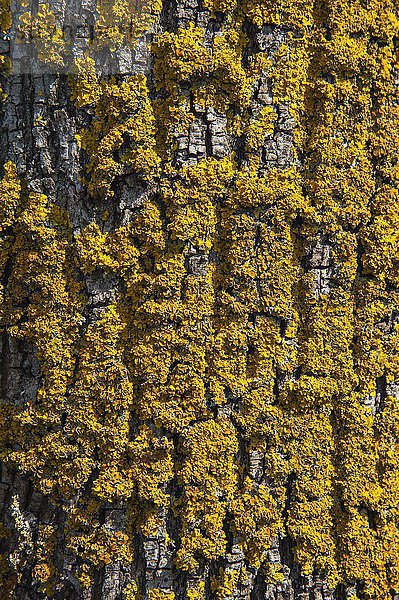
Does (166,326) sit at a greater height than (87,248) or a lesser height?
lesser

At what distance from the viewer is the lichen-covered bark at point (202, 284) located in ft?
5.85

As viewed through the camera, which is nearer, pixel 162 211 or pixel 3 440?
pixel 162 211

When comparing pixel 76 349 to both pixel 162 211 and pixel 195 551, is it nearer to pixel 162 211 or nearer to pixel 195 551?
pixel 162 211

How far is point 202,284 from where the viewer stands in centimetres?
181

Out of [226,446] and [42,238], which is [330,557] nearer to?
[226,446]

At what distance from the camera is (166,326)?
5.92 ft

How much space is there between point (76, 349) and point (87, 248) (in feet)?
0.89

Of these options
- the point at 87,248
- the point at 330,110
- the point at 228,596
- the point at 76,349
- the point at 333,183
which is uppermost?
the point at 330,110

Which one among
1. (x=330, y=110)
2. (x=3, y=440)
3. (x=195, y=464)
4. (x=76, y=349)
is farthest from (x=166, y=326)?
(x=330, y=110)

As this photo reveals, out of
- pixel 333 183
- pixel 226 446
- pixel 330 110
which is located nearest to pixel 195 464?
pixel 226 446

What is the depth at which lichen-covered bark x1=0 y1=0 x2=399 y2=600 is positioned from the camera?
178cm

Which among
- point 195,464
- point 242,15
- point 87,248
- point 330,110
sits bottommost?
point 195,464

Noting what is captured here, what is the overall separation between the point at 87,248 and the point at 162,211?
0.72 ft

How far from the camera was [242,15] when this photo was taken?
178 centimetres
